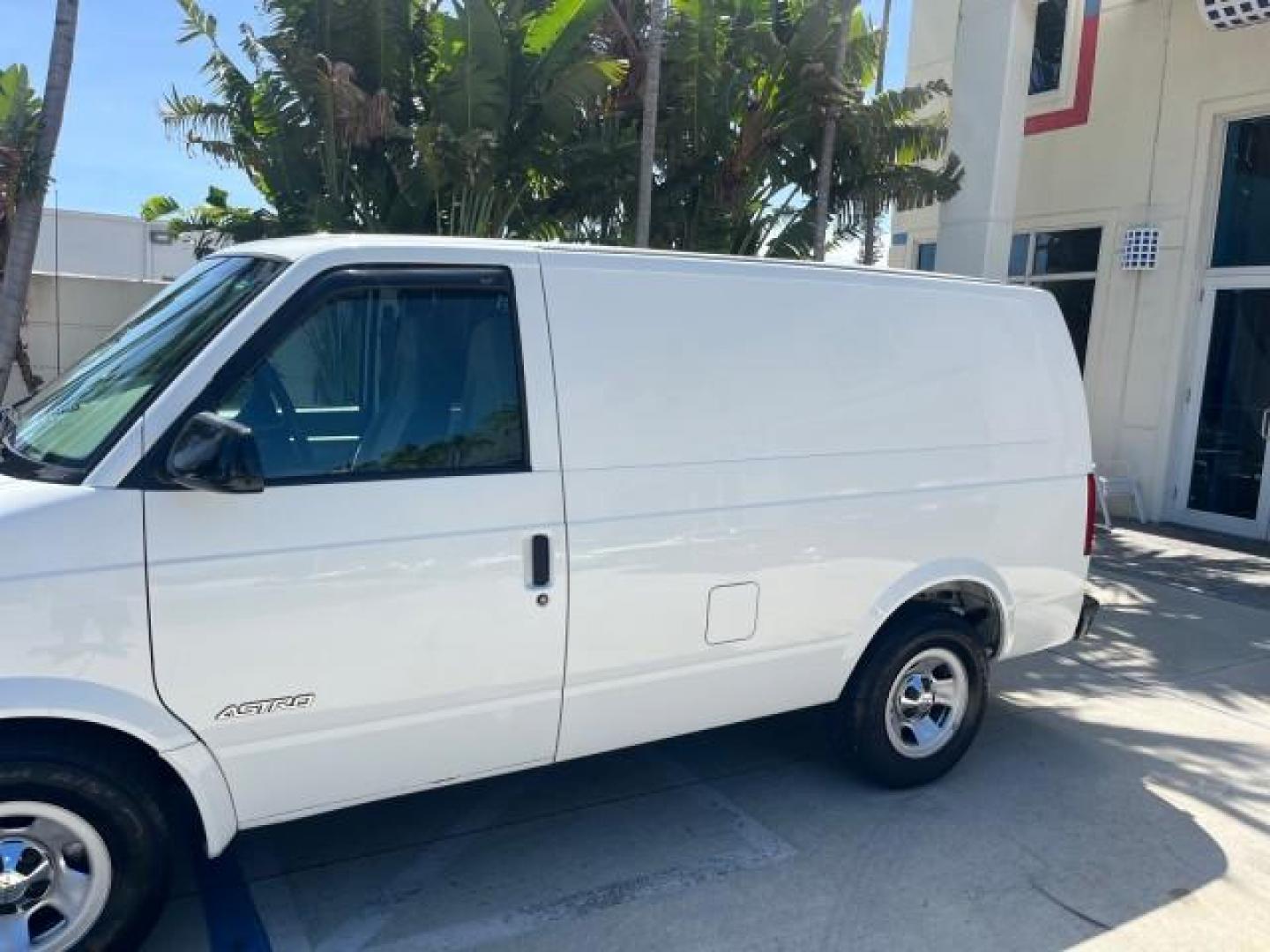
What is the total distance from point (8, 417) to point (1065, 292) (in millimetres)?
11992

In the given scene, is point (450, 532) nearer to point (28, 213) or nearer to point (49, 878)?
point (49, 878)

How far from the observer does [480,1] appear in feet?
31.2

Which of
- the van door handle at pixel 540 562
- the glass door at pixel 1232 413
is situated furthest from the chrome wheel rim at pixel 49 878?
the glass door at pixel 1232 413

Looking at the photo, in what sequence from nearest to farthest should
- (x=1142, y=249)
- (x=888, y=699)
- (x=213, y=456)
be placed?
(x=213, y=456)
(x=888, y=699)
(x=1142, y=249)

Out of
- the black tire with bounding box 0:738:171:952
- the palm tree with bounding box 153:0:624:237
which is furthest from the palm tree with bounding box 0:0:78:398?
the black tire with bounding box 0:738:171:952

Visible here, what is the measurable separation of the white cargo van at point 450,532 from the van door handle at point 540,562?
10 millimetres

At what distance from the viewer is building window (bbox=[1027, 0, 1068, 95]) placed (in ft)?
40.7

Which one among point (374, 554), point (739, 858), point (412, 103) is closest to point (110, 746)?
point (374, 554)

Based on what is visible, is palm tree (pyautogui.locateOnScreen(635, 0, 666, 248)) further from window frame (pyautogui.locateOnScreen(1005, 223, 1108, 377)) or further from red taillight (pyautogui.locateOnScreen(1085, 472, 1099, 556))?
red taillight (pyautogui.locateOnScreen(1085, 472, 1099, 556))

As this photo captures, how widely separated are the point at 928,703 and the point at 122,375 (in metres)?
3.45

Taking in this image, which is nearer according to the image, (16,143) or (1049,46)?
(16,143)

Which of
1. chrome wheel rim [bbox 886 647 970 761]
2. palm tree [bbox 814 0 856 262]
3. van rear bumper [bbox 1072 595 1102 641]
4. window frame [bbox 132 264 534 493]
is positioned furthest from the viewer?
palm tree [bbox 814 0 856 262]

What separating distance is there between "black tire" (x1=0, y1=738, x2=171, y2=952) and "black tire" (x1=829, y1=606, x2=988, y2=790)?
2.64m

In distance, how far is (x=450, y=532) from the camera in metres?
3.15
